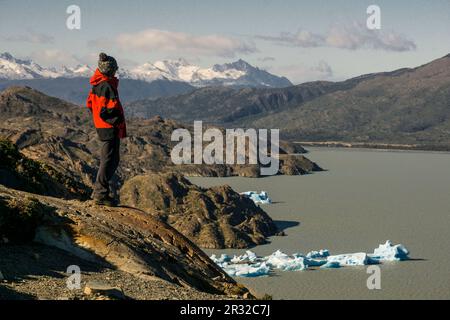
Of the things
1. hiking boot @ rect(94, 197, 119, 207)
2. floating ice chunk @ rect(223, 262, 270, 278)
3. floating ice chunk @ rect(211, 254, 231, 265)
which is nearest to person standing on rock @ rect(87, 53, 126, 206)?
hiking boot @ rect(94, 197, 119, 207)

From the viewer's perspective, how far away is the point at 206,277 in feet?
60.4

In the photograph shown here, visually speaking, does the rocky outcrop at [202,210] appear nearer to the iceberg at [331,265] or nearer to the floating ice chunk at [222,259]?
the floating ice chunk at [222,259]

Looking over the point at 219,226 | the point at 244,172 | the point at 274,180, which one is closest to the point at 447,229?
the point at 219,226

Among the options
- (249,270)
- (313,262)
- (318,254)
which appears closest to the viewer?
(249,270)

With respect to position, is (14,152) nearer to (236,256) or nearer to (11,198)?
(11,198)

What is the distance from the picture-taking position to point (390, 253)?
72125 mm

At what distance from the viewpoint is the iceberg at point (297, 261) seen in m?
64.0

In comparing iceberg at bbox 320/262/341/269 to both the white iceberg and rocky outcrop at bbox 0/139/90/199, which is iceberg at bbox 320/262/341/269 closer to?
the white iceberg

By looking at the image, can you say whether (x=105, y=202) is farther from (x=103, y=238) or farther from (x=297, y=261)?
(x=297, y=261)

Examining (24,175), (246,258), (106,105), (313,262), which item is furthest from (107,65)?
(246,258)

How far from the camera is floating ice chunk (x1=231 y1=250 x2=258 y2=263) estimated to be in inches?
2746

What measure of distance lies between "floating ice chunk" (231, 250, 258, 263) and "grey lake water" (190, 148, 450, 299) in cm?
482

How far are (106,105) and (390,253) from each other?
6048 cm
